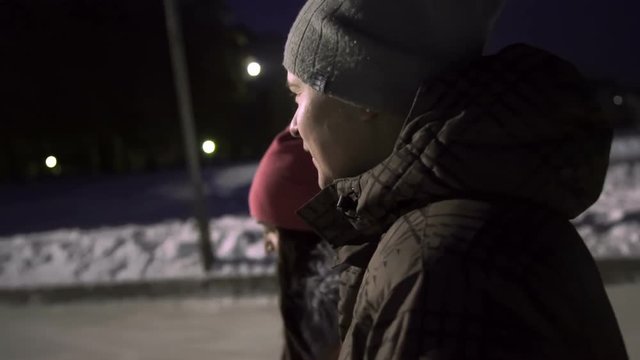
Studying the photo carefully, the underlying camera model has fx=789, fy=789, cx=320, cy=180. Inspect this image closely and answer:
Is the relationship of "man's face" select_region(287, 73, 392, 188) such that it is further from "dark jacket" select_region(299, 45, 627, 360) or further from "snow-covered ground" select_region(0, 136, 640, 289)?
"snow-covered ground" select_region(0, 136, 640, 289)

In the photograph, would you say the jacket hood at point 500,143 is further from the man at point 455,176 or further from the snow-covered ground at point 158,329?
the snow-covered ground at point 158,329

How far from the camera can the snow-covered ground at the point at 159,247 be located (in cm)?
690

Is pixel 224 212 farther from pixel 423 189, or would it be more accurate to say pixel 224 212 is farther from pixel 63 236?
pixel 423 189

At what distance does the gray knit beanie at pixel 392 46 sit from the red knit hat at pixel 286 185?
1.47m

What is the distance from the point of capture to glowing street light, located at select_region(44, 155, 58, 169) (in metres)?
16.2

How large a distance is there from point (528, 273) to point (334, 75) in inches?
16.6

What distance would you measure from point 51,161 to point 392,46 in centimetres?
1618

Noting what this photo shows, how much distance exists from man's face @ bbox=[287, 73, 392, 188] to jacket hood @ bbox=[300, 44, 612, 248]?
8 centimetres

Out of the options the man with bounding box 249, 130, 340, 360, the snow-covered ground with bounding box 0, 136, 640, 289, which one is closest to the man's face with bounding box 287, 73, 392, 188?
the man with bounding box 249, 130, 340, 360

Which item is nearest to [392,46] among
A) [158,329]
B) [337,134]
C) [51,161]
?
[337,134]

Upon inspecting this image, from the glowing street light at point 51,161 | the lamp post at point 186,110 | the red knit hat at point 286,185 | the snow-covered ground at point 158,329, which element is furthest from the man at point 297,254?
the glowing street light at point 51,161

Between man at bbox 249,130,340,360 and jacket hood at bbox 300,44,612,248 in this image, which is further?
man at bbox 249,130,340,360

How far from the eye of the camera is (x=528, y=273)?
928 millimetres

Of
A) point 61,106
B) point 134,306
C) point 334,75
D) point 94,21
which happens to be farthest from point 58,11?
point 334,75
